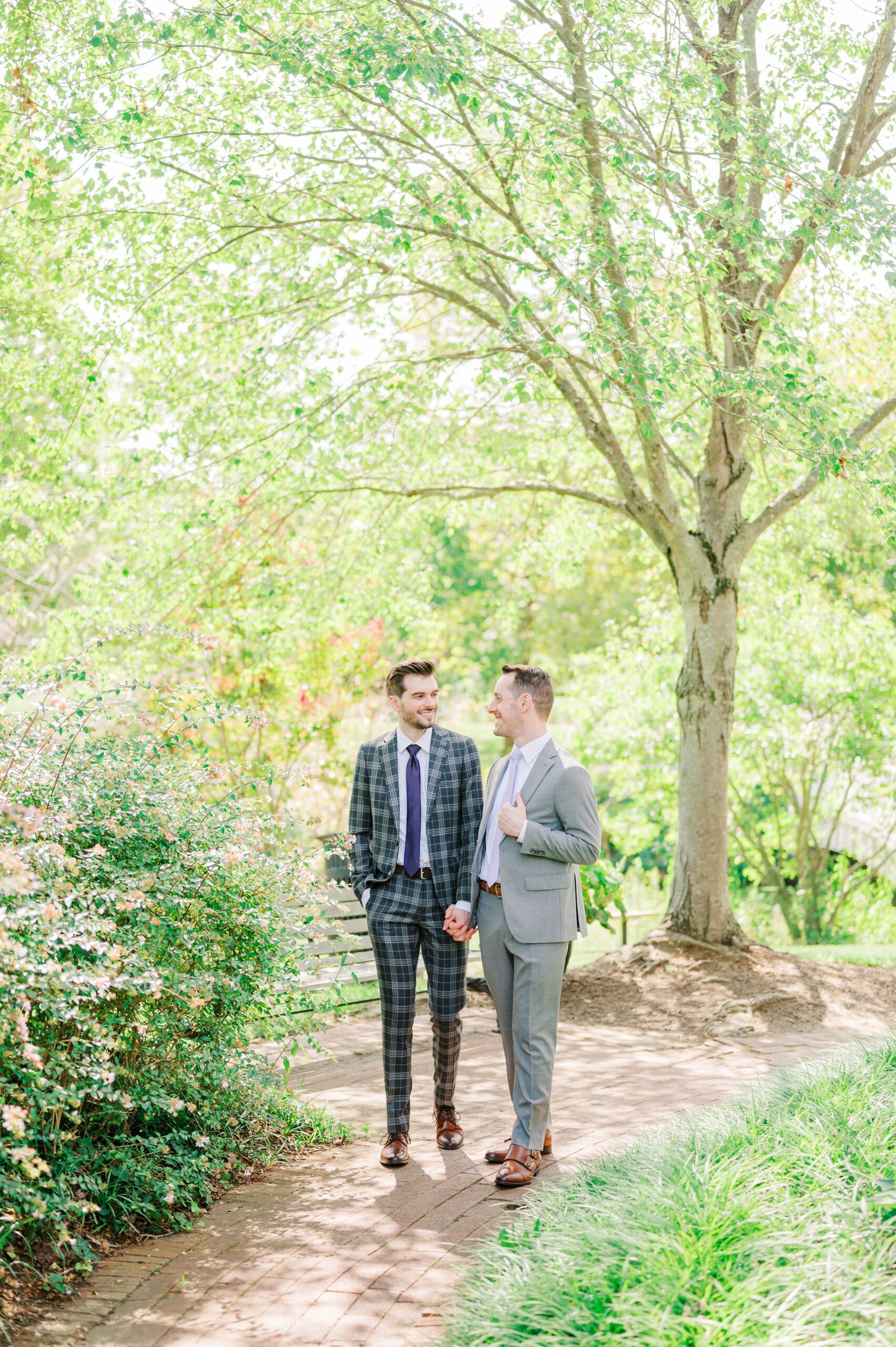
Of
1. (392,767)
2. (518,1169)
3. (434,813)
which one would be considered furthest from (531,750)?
(518,1169)

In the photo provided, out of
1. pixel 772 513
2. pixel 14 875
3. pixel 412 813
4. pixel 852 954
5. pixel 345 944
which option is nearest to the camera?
pixel 14 875

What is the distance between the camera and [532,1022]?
486 cm

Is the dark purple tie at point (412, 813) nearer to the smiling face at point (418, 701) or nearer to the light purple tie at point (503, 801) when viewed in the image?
the smiling face at point (418, 701)

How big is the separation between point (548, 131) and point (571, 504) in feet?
18.5

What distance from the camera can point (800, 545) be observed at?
12.9 meters

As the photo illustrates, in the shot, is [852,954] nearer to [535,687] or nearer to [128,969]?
[535,687]

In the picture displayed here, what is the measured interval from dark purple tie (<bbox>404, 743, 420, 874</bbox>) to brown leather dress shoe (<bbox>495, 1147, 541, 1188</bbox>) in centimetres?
119

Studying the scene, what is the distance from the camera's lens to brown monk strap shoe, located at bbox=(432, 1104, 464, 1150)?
5.39m

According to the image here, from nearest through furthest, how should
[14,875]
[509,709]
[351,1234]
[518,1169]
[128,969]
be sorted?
[14,875], [128,969], [351,1234], [518,1169], [509,709]

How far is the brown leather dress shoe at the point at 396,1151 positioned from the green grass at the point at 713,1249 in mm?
910

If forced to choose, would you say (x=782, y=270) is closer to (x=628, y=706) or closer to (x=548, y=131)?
(x=548, y=131)

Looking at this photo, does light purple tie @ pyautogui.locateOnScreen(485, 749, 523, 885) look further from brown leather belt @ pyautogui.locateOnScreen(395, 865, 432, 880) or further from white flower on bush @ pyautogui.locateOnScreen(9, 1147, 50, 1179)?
white flower on bush @ pyautogui.locateOnScreen(9, 1147, 50, 1179)

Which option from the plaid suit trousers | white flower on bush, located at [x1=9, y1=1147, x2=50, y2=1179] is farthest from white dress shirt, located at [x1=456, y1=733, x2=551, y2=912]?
white flower on bush, located at [x1=9, y1=1147, x2=50, y2=1179]

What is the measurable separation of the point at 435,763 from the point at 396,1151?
64.9 inches
